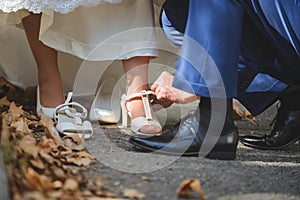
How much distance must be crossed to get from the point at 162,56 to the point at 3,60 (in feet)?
2.52

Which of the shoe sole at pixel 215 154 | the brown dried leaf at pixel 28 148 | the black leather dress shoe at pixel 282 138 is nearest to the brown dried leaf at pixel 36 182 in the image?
the brown dried leaf at pixel 28 148

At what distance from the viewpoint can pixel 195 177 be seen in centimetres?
139

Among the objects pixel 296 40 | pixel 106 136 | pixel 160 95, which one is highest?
pixel 296 40

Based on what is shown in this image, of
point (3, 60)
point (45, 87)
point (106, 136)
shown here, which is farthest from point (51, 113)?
point (3, 60)

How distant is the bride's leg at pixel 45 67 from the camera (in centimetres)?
212

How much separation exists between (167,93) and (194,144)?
35 centimetres

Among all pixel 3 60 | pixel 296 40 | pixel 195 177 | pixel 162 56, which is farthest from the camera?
pixel 3 60

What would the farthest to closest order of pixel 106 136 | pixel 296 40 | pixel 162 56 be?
pixel 162 56 → pixel 106 136 → pixel 296 40

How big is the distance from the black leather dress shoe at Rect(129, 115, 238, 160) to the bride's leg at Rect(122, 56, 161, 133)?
1.01 feet

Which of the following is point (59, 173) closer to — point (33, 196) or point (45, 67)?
point (33, 196)

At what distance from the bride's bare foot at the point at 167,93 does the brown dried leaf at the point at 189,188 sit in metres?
0.61

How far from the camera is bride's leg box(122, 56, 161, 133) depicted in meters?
2.00

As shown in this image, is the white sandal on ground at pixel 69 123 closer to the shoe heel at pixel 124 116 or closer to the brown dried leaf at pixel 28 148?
the shoe heel at pixel 124 116

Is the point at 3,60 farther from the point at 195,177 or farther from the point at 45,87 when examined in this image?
the point at 195,177
